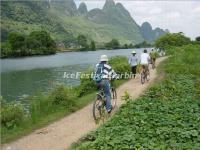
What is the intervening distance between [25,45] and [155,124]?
345ft

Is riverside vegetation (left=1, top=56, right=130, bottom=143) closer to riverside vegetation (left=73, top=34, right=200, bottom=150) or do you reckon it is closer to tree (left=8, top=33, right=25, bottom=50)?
riverside vegetation (left=73, top=34, right=200, bottom=150)

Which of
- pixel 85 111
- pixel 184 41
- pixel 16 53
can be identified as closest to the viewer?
pixel 85 111

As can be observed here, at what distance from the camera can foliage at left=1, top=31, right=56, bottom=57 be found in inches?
4466

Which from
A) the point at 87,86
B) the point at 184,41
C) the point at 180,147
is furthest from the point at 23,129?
the point at 184,41

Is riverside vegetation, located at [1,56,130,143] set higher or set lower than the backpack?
lower

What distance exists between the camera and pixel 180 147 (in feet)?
34.9

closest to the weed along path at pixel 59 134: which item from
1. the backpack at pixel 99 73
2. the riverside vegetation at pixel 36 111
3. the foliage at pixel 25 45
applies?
the riverside vegetation at pixel 36 111

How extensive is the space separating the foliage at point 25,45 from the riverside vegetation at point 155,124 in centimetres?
9860

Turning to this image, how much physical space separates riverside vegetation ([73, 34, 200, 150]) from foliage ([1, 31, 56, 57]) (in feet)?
324

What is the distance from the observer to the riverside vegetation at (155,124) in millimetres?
11080

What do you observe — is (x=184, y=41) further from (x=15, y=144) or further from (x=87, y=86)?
(x=15, y=144)

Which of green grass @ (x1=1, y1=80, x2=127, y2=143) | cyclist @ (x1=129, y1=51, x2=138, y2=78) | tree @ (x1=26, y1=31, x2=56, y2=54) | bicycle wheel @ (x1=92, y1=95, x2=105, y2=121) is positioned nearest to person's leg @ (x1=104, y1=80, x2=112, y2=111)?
bicycle wheel @ (x1=92, y1=95, x2=105, y2=121)

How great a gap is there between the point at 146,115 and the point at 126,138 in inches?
111

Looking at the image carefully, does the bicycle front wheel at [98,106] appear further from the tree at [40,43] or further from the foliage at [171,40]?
the tree at [40,43]
